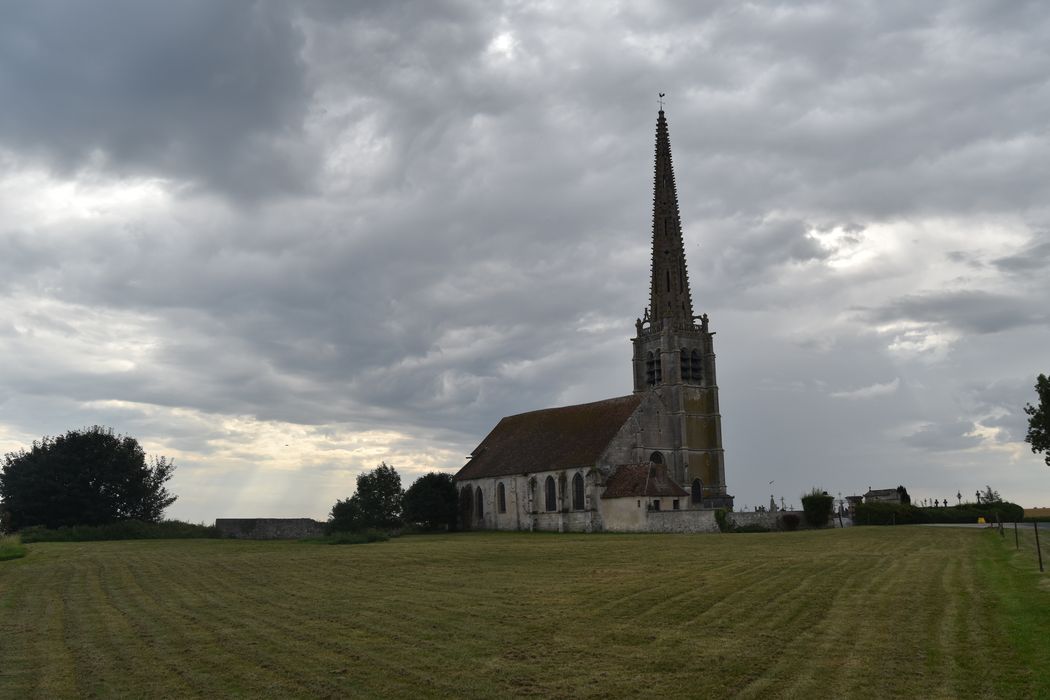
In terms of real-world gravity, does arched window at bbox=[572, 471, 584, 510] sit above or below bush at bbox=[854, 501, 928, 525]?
above

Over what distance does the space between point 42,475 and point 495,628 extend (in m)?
47.3

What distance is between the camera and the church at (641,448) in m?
53.3

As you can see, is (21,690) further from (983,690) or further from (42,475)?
(42,475)

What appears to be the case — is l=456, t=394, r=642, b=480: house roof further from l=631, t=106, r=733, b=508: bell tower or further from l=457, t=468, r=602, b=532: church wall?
l=631, t=106, r=733, b=508: bell tower

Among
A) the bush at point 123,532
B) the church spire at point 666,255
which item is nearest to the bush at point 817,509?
the church spire at point 666,255

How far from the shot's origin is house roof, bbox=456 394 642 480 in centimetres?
5772

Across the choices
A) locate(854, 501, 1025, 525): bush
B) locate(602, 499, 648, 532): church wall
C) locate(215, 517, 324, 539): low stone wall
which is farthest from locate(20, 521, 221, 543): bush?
locate(854, 501, 1025, 525): bush

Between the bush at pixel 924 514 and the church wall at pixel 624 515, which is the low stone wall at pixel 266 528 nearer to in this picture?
the church wall at pixel 624 515

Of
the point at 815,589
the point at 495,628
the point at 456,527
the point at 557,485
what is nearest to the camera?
the point at 495,628

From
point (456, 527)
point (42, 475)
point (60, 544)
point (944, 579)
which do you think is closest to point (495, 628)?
point (944, 579)

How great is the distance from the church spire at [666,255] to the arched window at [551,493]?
17187 mm

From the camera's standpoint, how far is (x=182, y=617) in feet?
54.2

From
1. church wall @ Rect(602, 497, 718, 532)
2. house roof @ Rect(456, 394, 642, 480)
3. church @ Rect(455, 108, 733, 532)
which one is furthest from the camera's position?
house roof @ Rect(456, 394, 642, 480)

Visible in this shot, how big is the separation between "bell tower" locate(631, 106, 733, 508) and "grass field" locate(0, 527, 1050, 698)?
38.8 m
